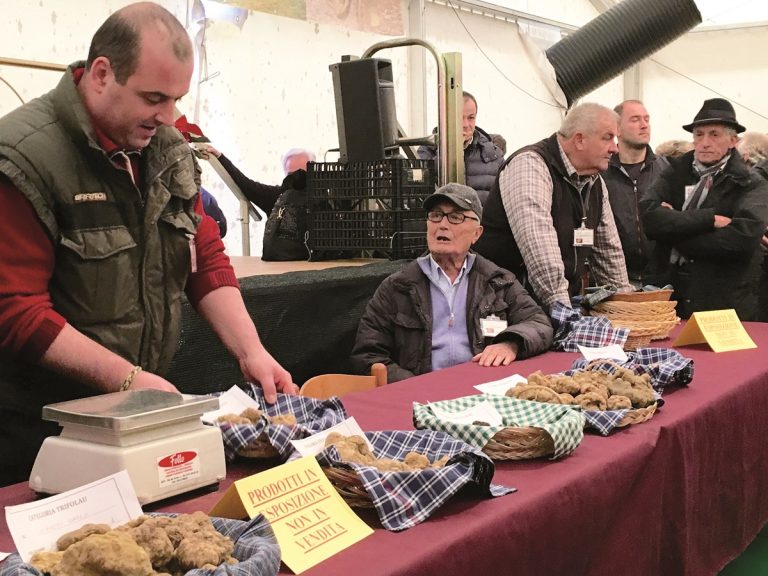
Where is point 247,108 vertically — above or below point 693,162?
above

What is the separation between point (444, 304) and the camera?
108 inches

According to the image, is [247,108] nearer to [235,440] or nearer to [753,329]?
[753,329]

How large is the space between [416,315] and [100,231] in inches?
52.3

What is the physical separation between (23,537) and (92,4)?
14.8 ft

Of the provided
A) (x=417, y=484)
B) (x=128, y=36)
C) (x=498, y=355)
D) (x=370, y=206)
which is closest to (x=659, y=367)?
(x=498, y=355)

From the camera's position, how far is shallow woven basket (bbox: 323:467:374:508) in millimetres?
1206

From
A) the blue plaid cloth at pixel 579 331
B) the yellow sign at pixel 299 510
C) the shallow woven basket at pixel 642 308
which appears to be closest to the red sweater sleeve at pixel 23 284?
the yellow sign at pixel 299 510

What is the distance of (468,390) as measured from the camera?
6.86ft

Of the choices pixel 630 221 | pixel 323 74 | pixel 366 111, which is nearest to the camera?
Answer: pixel 366 111

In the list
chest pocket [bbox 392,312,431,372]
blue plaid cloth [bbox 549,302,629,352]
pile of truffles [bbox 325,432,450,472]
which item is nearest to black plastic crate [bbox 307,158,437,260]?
chest pocket [bbox 392,312,431,372]

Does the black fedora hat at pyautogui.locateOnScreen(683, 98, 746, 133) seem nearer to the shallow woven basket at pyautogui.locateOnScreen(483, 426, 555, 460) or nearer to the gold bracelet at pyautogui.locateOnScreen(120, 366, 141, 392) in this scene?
the shallow woven basket at pyautogui.locateOnScreen(483, 426, 555, 460)

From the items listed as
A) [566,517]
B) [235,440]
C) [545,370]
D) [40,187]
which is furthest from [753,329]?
[40,187]

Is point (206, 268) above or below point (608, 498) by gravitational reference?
above

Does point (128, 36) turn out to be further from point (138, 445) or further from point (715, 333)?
point (715, 333)
